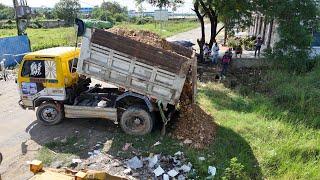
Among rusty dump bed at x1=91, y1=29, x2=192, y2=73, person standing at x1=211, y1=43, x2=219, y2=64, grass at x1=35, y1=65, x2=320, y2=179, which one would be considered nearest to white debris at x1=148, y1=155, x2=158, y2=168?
grass at x1=35, y1=65, x2=320, y2=179

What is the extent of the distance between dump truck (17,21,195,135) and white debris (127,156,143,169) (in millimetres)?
1417

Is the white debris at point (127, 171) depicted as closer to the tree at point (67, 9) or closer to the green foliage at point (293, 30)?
the green foliage at point (293, 30)

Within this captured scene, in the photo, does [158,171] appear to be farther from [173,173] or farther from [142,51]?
[142,51]

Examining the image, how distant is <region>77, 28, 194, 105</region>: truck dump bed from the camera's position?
8562mm

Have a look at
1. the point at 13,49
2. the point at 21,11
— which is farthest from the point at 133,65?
the point at 21,11

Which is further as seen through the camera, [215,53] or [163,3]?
[163,3]

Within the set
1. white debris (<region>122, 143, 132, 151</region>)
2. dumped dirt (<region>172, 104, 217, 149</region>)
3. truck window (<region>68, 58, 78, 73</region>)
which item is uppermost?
truck window (<region>68, 58, 78, 73</region>)

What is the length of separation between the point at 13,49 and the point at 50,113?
12.2 metres

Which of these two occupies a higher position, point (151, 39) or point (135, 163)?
point (151, 39)

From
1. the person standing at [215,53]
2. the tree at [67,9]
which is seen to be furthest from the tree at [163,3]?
the tree at [67,9]

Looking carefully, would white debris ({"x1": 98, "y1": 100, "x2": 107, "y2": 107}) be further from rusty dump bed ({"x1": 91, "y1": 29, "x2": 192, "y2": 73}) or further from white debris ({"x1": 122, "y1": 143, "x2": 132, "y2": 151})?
rusty dump bed ({"x1": 91, "y1": 29, "x2": 192, "y2": 73})

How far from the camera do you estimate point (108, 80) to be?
9.01 metres

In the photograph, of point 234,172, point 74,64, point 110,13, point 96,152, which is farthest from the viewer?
point 110,13

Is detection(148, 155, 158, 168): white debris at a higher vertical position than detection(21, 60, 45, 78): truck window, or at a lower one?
lower
